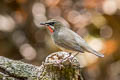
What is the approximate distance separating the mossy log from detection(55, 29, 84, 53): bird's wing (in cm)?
91

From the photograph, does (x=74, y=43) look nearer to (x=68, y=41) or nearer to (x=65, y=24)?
(x=68, y=41)

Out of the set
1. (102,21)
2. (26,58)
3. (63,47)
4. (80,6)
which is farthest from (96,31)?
(63,47)

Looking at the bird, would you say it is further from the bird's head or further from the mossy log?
the mossy log

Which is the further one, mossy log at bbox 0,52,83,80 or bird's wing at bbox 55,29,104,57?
bird's wing at bbox 55,29,104,57

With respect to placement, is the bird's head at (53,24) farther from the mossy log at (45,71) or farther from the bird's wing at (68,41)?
the mossy log at (45,71)

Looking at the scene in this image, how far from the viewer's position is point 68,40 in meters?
4.18

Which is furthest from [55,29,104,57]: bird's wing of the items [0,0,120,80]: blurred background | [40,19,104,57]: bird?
[0,0,120,80]: blurred background

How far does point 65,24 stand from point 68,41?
3456mm

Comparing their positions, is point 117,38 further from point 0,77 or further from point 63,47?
point 0,77

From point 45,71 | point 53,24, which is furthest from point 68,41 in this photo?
point 45,71

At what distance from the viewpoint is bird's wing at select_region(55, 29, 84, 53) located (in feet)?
13.3

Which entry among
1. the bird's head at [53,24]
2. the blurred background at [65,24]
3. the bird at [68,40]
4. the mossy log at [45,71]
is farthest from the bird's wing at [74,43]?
the blurred background at [65,24]

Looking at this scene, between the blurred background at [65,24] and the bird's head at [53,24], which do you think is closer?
the bird's head at [53,24]

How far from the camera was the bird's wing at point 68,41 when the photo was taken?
4062 millimetres
